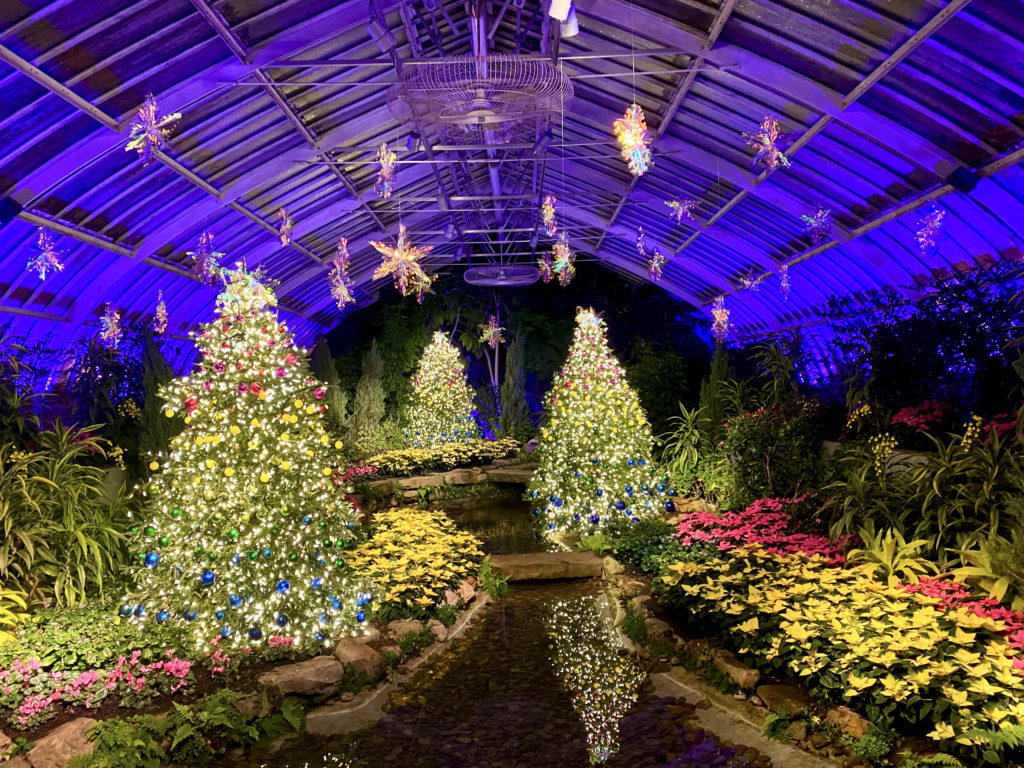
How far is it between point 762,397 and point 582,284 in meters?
12.7

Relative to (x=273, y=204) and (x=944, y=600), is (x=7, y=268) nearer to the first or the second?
(x=273, y=204)

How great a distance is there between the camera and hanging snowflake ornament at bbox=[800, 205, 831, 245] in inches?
391

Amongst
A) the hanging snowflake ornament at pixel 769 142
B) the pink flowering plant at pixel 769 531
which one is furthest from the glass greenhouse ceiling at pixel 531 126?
the pink flowering plant at pixel 769 531

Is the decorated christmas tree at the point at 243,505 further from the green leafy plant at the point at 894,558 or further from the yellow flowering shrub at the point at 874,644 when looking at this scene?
the green leafy plant at the point at 894,558

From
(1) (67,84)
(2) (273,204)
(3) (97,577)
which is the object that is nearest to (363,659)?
(3) (97,577)

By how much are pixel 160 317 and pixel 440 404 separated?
609 centimetres

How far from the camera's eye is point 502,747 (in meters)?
4.12

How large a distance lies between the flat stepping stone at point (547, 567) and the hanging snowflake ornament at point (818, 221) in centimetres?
528

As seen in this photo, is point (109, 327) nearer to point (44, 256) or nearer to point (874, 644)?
point (44, 256)

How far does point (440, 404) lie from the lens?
16.7 metres

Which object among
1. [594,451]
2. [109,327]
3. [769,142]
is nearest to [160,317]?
[109,327]

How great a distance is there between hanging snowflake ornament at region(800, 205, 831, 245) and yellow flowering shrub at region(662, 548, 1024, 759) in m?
5.71

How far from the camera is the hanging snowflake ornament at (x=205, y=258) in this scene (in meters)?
10.9

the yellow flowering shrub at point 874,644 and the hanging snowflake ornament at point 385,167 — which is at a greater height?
the hanging snowflake ornament at point 385,167
